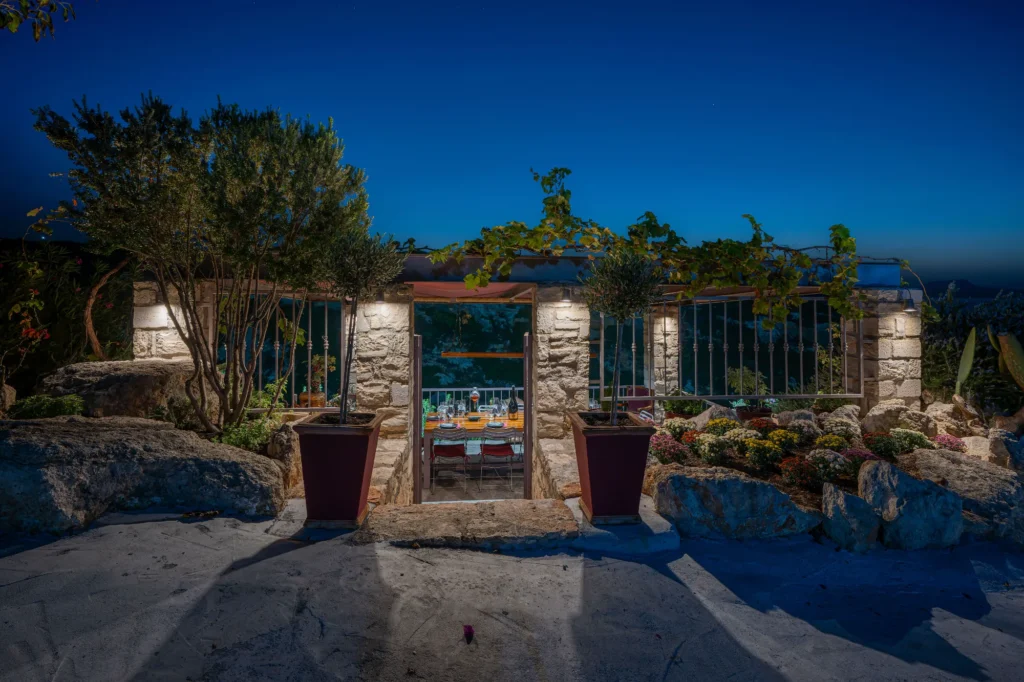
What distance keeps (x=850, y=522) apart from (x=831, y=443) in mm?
1282

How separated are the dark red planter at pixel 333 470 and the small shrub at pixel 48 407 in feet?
6.95

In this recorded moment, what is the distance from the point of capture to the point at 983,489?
319 centimetres

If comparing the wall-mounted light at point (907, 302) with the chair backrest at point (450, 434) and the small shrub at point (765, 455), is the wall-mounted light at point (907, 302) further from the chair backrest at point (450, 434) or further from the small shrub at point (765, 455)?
the chair backrest at point (450, 434)

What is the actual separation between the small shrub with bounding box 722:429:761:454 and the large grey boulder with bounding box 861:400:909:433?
1566 mm

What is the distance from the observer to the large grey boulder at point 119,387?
383 cm

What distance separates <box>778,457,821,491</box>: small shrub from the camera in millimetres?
3461

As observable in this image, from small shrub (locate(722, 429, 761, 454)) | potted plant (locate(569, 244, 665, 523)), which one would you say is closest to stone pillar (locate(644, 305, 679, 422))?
small shrub (locate(722, 429, 761, 454))

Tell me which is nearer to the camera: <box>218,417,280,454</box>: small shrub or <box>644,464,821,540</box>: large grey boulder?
<box>644,464,821,540</box>: large grey boulder

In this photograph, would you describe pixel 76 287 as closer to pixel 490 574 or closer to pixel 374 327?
pixel 374 327

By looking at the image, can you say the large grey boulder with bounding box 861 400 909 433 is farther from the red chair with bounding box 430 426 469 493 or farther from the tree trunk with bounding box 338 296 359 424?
the tree trunk with bounding box 338 296 359 424

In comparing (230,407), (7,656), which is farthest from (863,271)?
(7,656)

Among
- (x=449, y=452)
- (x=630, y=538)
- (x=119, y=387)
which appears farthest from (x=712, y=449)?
(x=119, y=387)

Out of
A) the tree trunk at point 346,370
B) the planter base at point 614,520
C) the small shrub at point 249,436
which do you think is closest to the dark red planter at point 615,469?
the planter base at point 614,520

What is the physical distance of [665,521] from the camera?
10.1 ft
